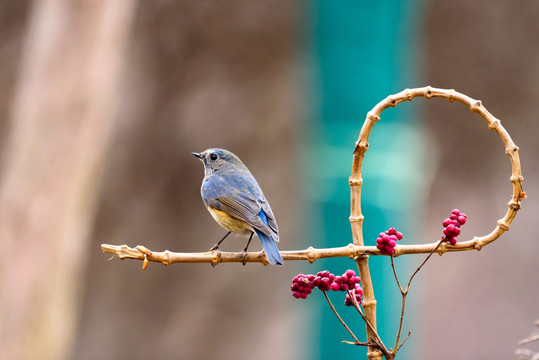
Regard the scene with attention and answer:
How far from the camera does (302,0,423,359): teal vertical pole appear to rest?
4.29m

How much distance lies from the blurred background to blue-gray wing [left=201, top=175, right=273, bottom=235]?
5.06 ft

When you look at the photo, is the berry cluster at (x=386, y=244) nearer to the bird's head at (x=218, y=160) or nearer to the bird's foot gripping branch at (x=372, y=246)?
the bird's foot gripping branch at (x=372, y=246)

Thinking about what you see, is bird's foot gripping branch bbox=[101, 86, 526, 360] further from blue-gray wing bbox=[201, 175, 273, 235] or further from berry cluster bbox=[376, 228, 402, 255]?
blue-gray wing bbox=[201, 175, 273, 235]

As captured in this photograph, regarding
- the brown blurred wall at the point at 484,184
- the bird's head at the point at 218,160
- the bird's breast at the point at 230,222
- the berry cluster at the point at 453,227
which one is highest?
the brown blurred wall at the point at 484,184

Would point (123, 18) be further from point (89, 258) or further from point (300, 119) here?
point (89, 258)

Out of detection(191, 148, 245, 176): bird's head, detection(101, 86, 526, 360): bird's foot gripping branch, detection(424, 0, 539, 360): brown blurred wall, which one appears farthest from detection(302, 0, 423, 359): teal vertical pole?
detection(424, 0, 539, 360): brown blurred wall

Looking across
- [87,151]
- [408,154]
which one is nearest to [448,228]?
[408,154]

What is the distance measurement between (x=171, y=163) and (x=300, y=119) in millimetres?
1876

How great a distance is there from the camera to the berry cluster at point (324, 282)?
4.69 feet

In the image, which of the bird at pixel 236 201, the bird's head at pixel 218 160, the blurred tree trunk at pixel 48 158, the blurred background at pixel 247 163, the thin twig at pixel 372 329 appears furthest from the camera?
the blurred tree trunk at pixel 48 158

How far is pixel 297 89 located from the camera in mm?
9367

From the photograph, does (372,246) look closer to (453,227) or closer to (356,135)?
(453,227)

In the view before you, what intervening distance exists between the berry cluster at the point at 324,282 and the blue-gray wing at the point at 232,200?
1180mm

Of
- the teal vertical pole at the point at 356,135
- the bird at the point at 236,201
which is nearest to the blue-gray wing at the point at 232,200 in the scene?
the bird at the point at 236,201
